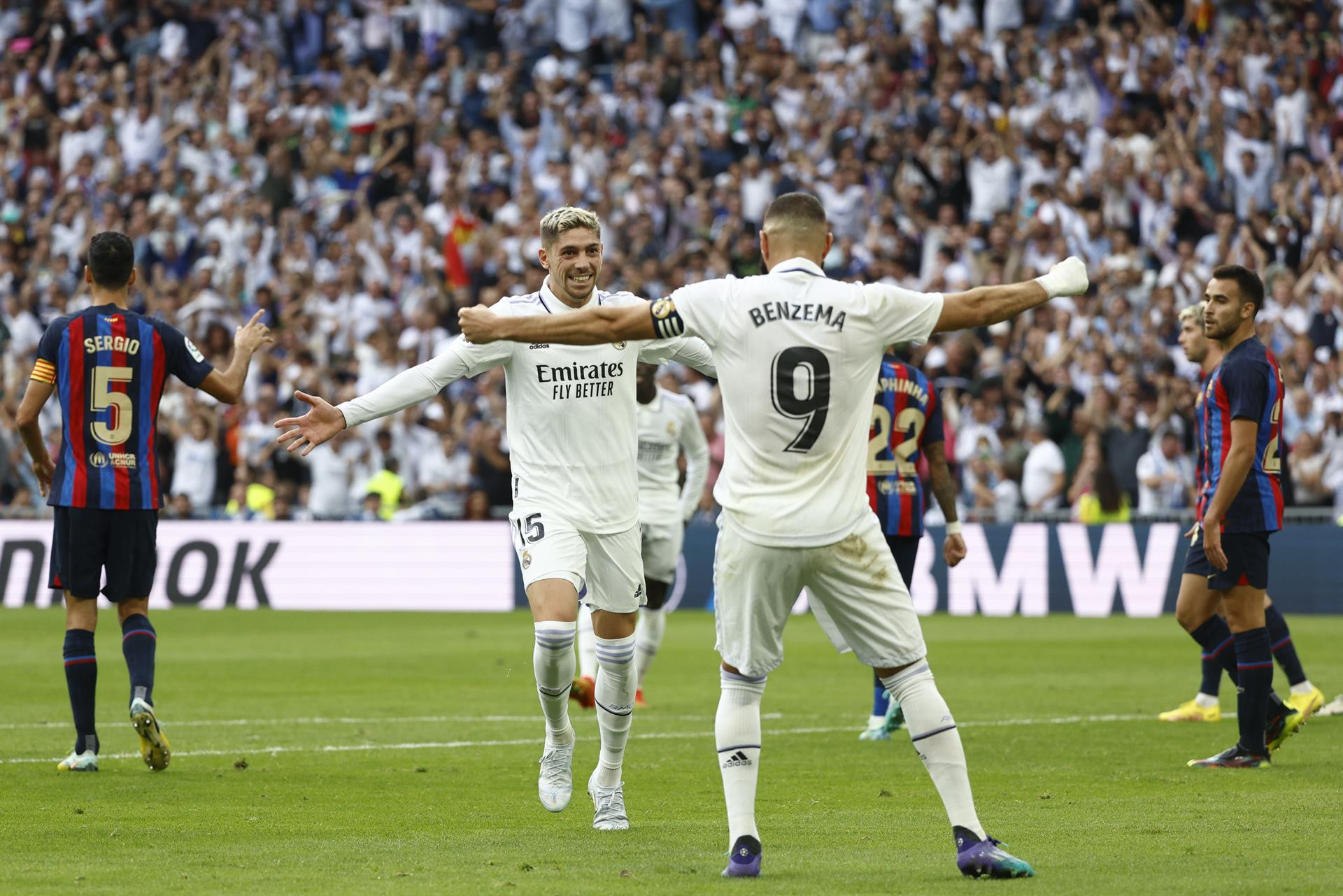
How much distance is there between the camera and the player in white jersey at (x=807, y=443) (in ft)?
22.1

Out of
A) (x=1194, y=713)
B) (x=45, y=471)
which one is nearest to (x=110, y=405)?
(x=45, y=471)

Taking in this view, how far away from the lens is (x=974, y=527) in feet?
74.5

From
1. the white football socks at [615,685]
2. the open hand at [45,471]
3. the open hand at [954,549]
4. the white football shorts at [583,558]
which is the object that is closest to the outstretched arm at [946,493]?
the open hand at [954,549]

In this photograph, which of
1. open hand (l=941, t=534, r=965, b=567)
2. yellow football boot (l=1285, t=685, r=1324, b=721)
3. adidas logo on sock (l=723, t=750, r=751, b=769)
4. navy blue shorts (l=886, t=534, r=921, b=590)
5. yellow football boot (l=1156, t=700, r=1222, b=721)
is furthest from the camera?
yellow football boot (l=1156, t=700, r=1222, b=721)

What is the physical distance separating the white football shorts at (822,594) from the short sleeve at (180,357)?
423 centimetres

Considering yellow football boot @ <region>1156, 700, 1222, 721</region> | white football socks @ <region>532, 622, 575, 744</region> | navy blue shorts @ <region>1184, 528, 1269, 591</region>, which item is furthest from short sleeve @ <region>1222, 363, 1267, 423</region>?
white football socks @ <region>532, 622, 575, 744</region>

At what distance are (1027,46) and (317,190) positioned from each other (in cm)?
1166

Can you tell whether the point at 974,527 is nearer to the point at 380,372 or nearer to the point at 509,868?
the point at 380,372

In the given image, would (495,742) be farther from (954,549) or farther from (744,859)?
(744,859)

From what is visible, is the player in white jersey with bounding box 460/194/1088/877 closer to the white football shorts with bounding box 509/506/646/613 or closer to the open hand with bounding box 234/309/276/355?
the white football shorts with bounding box 509/506/646/613

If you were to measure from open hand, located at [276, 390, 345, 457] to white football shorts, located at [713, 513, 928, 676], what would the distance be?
1.75 metres

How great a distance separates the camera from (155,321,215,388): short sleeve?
33.2 ft

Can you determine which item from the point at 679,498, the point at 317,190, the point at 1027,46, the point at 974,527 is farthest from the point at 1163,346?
the point at 317,190

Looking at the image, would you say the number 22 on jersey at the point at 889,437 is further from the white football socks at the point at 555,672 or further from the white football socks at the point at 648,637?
the white football socks at the point at 555,672
